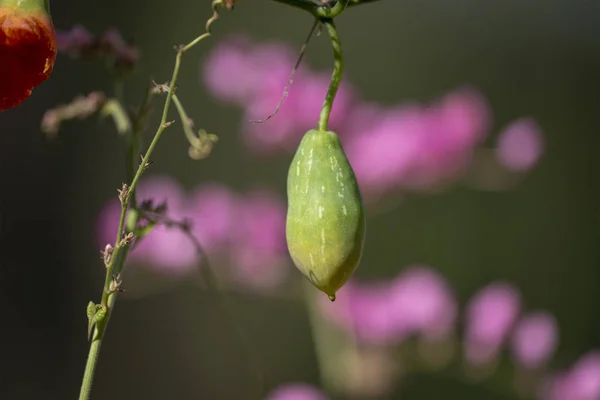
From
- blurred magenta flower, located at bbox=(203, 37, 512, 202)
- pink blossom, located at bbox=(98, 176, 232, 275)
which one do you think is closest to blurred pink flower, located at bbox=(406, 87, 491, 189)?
blurred magenta flower, located at bbox=(203, 37, 512, 202)

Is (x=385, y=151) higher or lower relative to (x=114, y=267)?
higher

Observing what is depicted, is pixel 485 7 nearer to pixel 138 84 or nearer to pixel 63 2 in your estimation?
pixel 138 84

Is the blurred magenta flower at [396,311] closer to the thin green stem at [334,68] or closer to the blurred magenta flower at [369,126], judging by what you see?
the blurred magenta flower at [369,126]

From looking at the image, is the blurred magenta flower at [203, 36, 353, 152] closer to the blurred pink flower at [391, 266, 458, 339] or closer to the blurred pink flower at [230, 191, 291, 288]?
the blurred pink flower at [230, 191, 291, 288]

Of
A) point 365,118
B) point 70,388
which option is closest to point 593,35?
point 70,388

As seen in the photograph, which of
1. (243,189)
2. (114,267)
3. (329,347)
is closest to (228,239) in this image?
(329,347)

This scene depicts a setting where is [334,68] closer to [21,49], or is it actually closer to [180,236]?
[21,49]
